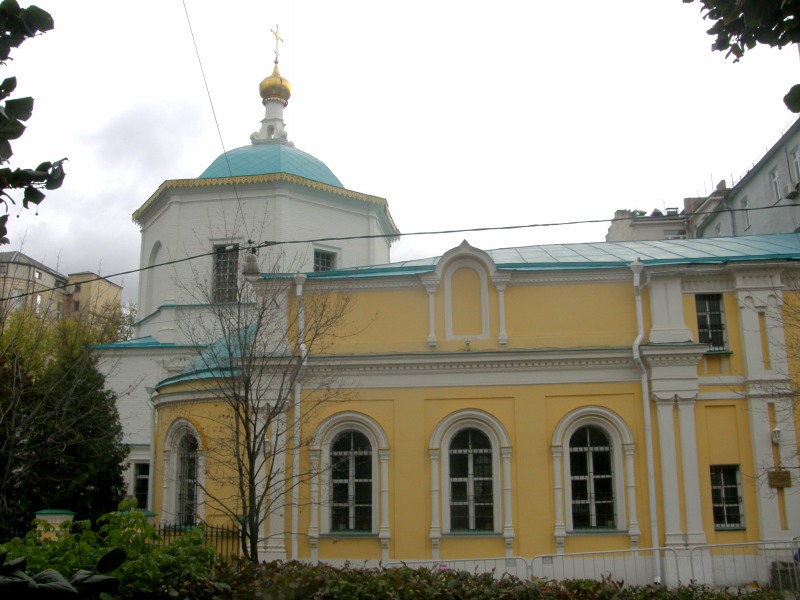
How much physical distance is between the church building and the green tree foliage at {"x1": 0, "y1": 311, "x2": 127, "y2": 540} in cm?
311

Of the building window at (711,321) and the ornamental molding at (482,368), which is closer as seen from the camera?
the ornamental molding at (482,368)

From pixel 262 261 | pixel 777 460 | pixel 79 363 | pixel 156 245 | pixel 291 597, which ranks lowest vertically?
pixel 291 597

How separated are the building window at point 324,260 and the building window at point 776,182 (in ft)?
49.0

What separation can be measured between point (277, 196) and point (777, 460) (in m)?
15.0

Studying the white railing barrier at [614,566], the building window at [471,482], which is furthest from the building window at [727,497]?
the building window at [471,482]

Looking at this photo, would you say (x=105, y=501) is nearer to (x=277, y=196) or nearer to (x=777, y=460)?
(x=277, y=196)

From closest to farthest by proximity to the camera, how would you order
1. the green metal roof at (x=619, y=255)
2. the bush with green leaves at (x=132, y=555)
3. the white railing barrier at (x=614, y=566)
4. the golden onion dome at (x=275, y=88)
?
the bush with green leaves at (x=132, y=555)
the white railing barrier at (x=614, y=566)
the green metal roof at (x=619, y=255)
the golden onion dome at (x=275, y=88)

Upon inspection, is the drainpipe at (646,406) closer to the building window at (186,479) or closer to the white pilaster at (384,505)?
the white pilaster at (384,505)

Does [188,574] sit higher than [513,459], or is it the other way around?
[513,459]

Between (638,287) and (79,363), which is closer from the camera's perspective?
(638,287)

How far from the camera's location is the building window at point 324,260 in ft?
82.4

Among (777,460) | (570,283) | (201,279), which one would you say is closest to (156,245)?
(201,279)

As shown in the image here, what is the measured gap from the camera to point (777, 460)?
1734 centimetres

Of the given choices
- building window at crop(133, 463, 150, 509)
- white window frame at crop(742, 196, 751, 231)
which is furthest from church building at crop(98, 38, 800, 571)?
white window frame at crop(742, 196, 751, 231)
